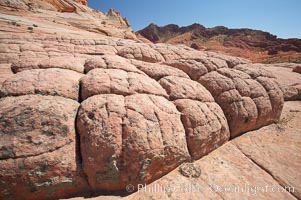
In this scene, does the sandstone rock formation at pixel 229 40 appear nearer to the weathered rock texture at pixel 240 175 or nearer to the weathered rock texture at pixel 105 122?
the weathered rock texture at pixel 240 175

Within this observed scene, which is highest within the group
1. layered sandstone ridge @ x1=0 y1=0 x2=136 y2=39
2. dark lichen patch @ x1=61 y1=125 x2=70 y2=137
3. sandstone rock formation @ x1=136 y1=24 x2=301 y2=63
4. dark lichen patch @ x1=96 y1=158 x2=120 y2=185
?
sandstone rock formation @ x1=136 y1=24 x2=301 y2=63

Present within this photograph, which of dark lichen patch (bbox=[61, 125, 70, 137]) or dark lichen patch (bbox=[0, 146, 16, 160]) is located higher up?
dark lichen patch (bbox=[61, 125, 70, 137])

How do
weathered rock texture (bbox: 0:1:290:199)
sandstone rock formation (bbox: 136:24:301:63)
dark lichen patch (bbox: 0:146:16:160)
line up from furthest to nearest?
sandstone rock formation (bbox: 136:24:301:63), weathered rock texture (bbox: 0:1:290:199), dark lichen patch (bbox: 0:146:16:160)

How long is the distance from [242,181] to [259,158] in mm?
1374

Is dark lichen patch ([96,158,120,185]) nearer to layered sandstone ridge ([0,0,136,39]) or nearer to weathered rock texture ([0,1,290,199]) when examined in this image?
weathered rock texture ([0,1,290,199])

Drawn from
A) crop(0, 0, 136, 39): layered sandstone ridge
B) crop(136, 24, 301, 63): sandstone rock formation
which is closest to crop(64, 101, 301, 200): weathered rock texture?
crop(0, 0, 136, 39): layered sandstone ridge

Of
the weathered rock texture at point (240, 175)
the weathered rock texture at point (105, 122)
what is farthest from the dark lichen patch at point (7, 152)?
the weathered rock texture at point (240, 175)

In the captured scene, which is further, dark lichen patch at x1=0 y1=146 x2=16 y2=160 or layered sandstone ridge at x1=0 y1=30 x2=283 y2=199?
layered sandstone ridge at x1=0 y1=30 x2=283 y2=199

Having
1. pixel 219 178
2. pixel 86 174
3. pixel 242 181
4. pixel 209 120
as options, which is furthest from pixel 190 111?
pixel 86 174

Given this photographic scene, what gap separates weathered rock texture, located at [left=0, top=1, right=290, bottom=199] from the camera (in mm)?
3855

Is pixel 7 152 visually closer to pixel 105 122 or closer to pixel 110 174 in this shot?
pixel 105 122

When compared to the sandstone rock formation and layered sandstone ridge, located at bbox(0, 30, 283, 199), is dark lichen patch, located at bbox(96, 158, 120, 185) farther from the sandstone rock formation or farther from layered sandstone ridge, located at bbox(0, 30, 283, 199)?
the sandstone rock formation

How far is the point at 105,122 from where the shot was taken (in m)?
4.41

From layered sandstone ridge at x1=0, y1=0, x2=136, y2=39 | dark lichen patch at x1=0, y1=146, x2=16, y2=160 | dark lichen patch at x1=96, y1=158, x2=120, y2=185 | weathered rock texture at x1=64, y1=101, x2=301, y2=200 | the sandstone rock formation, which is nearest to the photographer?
dark lichen patch at x1=0, y1=146, x2=16, y2=160
